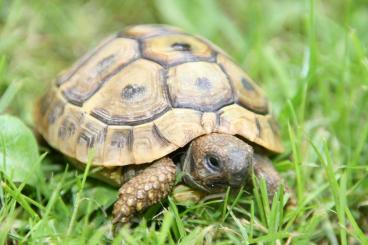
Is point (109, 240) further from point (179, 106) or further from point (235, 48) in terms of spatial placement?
point (235, 48)

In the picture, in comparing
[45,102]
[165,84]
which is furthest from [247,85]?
[45,102]

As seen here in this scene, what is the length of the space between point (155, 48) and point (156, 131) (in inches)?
22.3

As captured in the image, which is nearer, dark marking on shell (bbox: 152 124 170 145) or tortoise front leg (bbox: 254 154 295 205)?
dark marking on shell (bbox: 152 124 170 145)

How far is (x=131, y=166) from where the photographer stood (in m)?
2.77

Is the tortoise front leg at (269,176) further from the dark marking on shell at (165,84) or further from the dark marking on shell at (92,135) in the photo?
the dark marking on shell at (92,135)

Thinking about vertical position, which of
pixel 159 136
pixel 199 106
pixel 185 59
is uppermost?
pixel 185 59

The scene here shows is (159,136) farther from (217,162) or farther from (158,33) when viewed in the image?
(158,33)

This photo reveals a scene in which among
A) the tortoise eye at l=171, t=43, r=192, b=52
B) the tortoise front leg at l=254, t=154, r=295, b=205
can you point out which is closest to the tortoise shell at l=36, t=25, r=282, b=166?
the tortoise eye at l=171, t=43, r=192, b=52

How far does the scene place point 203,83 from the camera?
9.20ft

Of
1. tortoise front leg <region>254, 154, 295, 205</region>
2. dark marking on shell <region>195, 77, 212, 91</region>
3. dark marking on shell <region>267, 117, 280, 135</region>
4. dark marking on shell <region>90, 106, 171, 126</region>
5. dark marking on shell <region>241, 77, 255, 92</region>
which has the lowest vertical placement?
tortoise front leg <region>254, 154, 295, 205</region>

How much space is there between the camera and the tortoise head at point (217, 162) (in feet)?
8.02

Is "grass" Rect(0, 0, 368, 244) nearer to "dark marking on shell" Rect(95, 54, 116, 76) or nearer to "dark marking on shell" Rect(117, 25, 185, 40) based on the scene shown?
"dark marking on shell" Rect(95, 54, 116, 76)

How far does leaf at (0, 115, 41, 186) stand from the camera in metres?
2.69

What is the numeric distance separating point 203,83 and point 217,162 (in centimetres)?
51
